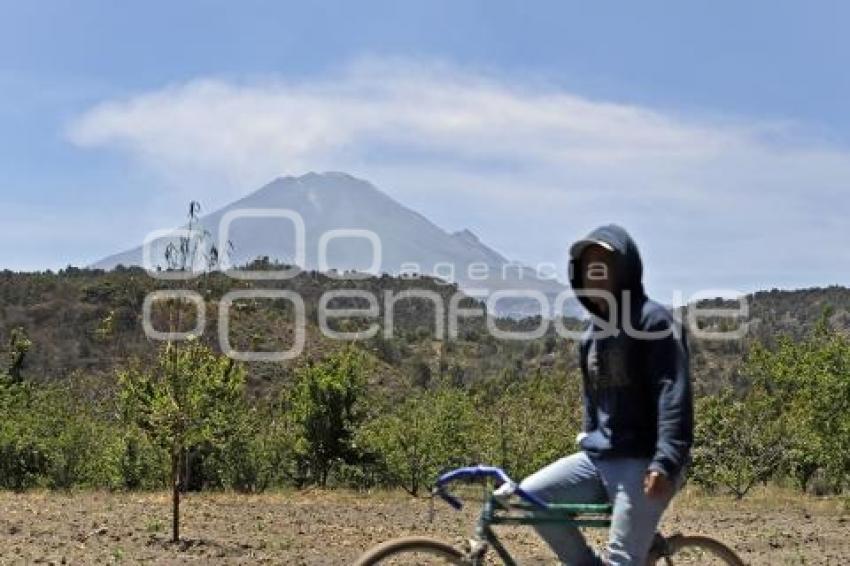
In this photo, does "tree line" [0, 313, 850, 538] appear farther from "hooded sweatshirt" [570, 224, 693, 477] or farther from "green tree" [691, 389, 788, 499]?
"hooded sweatshirt" [570, 224, 693, 477]

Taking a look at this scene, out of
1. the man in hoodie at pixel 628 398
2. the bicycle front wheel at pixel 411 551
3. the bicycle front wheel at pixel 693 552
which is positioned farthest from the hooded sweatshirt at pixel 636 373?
the bicycle front wheel at pixel 411 551

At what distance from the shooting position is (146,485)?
38.8 m

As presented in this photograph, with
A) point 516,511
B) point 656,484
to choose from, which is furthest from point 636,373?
point 516,511

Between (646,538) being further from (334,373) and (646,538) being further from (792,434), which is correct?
(334,373)

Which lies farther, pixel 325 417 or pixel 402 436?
pixel 325 417

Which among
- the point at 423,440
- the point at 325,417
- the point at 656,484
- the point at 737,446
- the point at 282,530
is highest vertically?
the point at 325,417

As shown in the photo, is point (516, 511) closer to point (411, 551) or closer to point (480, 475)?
point (480, 475)

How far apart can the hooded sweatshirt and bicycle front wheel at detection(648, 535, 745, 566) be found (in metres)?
0.56

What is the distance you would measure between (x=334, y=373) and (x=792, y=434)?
19574 millimetres

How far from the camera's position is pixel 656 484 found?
396 centimetres

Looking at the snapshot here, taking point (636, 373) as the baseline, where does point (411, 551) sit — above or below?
below

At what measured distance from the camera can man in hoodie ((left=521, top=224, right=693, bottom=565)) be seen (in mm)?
3961

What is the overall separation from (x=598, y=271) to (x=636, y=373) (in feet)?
1.44

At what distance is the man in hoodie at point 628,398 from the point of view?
396cm
